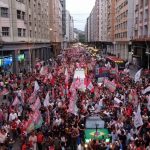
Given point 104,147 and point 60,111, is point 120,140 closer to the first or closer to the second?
point 104,147

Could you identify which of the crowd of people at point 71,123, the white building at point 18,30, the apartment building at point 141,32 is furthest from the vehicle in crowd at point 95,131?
the apartment building at point 141,32

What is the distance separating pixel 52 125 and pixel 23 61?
36.3 meters

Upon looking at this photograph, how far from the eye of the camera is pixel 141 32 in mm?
63000


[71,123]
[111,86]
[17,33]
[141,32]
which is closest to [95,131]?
[71,123]

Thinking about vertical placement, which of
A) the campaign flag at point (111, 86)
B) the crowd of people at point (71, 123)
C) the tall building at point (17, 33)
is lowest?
the crowd of people at point (71, 123)

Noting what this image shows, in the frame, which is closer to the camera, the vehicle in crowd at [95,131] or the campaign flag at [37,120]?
the vehicle in crowd at [95,131]

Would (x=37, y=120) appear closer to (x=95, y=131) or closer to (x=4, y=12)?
(x=95, y=131)

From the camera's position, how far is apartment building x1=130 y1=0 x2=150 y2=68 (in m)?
55.9

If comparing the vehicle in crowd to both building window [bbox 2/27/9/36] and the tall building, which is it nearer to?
the tall building

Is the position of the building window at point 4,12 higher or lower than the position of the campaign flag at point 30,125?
higher

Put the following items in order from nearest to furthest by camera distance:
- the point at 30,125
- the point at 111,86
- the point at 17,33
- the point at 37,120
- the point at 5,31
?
the point at 30,125 → the point at 37,120 → the point at 111,86 → the point at 5,31 → the point at 17,33

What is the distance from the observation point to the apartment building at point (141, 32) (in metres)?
55.9

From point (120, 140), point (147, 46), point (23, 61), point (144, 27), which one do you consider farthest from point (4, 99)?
point (144, 27)

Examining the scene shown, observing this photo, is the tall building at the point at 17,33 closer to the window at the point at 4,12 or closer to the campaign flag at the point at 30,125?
the window at the point at 4,12
